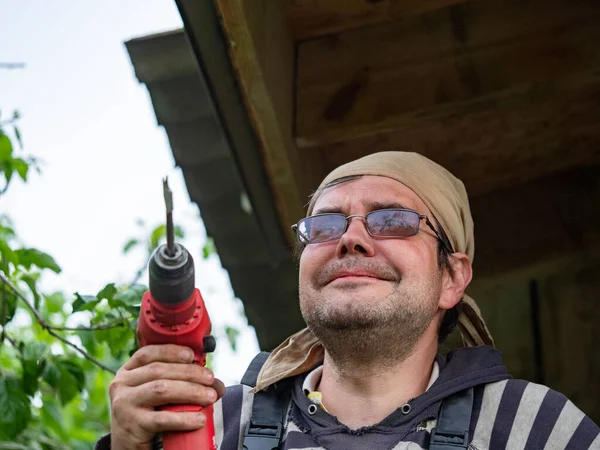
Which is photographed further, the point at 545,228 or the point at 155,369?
the point at 545,228

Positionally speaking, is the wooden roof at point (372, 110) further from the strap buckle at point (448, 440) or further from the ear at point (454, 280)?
the strap buckle at point (448, 440)

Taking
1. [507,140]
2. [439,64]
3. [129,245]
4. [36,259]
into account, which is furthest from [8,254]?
[129,245]

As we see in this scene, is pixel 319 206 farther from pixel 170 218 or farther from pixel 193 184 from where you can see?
pixel 170 218

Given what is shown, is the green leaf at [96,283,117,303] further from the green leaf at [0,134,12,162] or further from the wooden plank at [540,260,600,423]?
the wooden plank at [540,260,600,423]

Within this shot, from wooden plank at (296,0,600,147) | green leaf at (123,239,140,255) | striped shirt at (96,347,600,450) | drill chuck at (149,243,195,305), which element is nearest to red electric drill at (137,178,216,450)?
drill chuck at (149,243,195,305)

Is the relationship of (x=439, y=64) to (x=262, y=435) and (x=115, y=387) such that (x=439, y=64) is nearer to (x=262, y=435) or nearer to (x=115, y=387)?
(x=262, y=435)

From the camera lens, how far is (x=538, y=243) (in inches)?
160

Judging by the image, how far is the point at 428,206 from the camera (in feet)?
9.98

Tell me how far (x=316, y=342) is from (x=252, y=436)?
453mm

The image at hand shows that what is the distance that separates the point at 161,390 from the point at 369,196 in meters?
0.98

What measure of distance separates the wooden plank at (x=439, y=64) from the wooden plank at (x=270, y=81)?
0.12m

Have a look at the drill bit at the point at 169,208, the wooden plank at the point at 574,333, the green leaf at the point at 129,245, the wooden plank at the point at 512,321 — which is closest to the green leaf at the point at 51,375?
the drill bit at the point at 169,208

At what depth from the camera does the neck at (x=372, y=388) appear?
278 cm

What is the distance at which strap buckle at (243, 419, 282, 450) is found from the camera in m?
2.64
